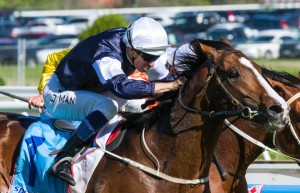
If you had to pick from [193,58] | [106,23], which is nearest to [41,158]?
[193,58]

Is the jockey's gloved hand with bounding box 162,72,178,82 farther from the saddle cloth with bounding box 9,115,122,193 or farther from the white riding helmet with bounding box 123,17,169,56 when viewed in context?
the saddle cloth with bounding box 9,115,122,193

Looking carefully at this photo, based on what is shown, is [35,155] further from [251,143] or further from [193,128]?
[251,143]

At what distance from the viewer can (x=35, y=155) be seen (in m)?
5.46

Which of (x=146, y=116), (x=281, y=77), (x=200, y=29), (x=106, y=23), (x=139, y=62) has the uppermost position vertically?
(x=139, y=62)

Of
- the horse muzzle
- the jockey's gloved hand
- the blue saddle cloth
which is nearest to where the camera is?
→ the horse muzzle

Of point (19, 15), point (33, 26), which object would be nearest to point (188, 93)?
point (33, 26)

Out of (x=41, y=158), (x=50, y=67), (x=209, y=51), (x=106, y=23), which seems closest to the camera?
(x=209, y=51)

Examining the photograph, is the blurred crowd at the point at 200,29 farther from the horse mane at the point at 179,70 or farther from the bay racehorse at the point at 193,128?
the bay racehorse at the point at 193,128

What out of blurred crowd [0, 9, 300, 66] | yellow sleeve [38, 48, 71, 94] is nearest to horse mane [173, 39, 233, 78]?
yellow sleeve [38, 48, 71, 94]

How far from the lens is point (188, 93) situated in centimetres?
486

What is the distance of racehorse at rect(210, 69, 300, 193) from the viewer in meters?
5.58

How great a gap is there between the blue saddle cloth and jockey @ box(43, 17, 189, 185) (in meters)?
0.16

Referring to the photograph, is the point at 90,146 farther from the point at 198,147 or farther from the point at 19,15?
the point at 19,15

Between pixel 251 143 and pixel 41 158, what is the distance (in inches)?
58.0
